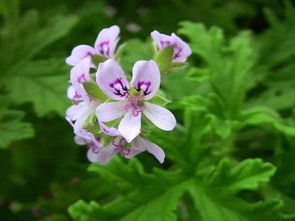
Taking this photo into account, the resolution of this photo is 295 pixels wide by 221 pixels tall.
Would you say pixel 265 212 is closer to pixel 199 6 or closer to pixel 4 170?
pixel 4 170

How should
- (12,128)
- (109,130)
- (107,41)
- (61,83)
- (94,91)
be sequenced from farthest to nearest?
1. (61,83)
2. (12,128)
3. (107,41)
4. (94,91)
5. (109,130)

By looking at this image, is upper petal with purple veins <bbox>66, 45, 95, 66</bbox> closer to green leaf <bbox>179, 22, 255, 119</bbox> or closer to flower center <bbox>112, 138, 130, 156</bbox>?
flower center <bbox>112, 138, 130, 156</bbox>

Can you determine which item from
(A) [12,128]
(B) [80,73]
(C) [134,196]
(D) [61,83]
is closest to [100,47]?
(B) [80,73]

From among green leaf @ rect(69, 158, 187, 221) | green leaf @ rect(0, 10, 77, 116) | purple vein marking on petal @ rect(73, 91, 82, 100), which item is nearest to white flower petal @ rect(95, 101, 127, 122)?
purple vein marking on petal @ rect(73, 91, 82, 100)

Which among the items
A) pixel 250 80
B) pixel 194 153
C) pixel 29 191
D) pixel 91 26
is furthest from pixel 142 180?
pixel 91 26

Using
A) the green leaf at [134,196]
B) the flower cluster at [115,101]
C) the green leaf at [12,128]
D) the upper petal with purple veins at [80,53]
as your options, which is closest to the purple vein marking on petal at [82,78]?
the flower cluster at [115,101]

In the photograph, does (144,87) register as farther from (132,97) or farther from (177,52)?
(177,52)

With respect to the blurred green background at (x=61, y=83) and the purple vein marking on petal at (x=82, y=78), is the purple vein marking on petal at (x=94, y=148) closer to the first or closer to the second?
the purple vein marking on petal at (x=82, y=78)
